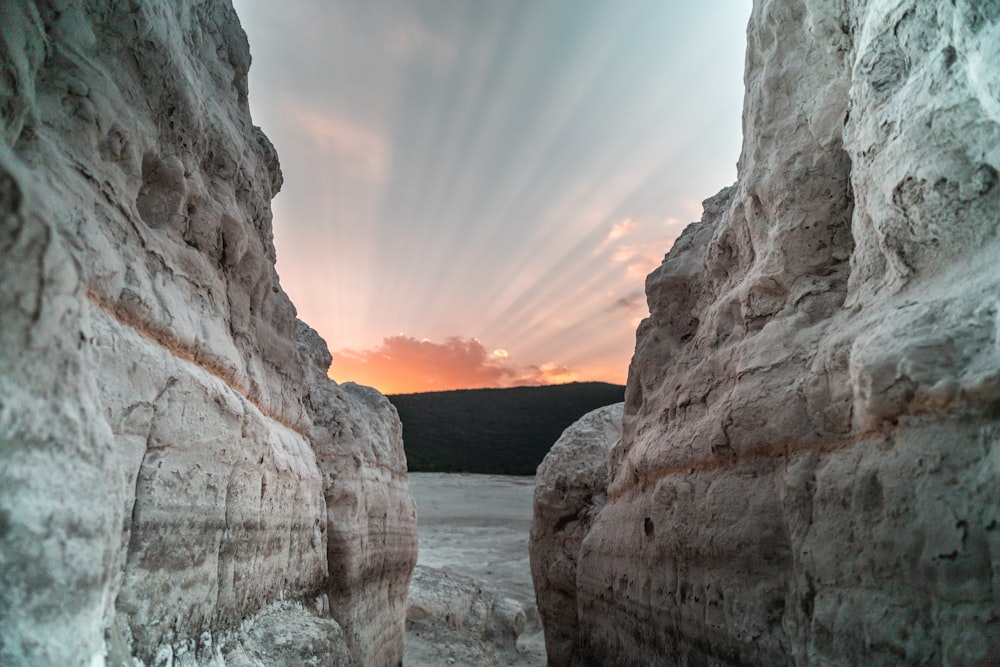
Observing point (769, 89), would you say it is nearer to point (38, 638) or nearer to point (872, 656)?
point (872, 656)

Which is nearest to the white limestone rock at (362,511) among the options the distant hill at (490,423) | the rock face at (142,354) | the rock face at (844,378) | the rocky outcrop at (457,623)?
the rock face at (142,354)

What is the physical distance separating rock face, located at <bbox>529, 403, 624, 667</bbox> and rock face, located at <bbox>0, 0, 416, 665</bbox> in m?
4.75

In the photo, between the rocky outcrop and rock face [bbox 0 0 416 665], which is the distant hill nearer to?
the rocky outcrop

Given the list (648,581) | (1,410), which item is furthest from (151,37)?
(648,581)

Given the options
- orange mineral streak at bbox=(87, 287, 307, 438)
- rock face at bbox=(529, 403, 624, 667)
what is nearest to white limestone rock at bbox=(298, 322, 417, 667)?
orange mineral streak at bbox=(87, 287, 307, 438)

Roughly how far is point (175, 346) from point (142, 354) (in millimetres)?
433

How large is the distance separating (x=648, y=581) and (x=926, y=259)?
136 inches

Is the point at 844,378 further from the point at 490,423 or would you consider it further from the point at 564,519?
the point at 490,423

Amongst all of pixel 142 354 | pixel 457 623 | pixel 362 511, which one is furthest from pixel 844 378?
pixel 457 623

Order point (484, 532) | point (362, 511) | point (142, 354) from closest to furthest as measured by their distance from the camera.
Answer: point (142, 354) → point (362, 511) → point (484, 532)

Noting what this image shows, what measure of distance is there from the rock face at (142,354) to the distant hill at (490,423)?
103ft

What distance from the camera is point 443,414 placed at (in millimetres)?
40406

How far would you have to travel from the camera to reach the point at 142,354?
2.77 m

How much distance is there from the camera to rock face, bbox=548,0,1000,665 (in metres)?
2.42
